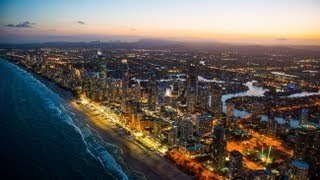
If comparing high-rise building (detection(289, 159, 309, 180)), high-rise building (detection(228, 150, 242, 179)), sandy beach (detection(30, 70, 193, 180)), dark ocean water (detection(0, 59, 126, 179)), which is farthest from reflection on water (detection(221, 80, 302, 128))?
dark ocean water (detection(0, 59, 126, 179))

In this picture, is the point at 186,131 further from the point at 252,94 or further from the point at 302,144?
the point at 252,94

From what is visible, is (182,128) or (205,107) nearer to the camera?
(182,128)

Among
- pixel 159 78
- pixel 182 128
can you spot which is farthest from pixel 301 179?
pixel 159 78

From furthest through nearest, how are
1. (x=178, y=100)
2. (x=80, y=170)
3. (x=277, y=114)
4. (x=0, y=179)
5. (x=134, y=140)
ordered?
(x=178, y=100)
(x=277, y=114)
(x=134, y=140)
(x=80, y=170)
(x=0, y=179)

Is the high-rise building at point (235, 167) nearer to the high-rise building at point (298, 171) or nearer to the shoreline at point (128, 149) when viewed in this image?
the shoreline at point (128, 149)

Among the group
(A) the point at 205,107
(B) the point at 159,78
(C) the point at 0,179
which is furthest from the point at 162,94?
(C) the point at 0,179

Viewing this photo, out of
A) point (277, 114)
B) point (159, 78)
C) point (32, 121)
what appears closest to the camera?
point (32, 121)

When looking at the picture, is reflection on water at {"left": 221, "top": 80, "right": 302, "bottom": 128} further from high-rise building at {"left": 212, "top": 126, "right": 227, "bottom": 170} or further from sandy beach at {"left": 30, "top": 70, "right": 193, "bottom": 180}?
sandy beach at {"left": 30, "top": 70, "right": 193, "bottom": 180}

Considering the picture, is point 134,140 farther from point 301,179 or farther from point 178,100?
point 178,100
